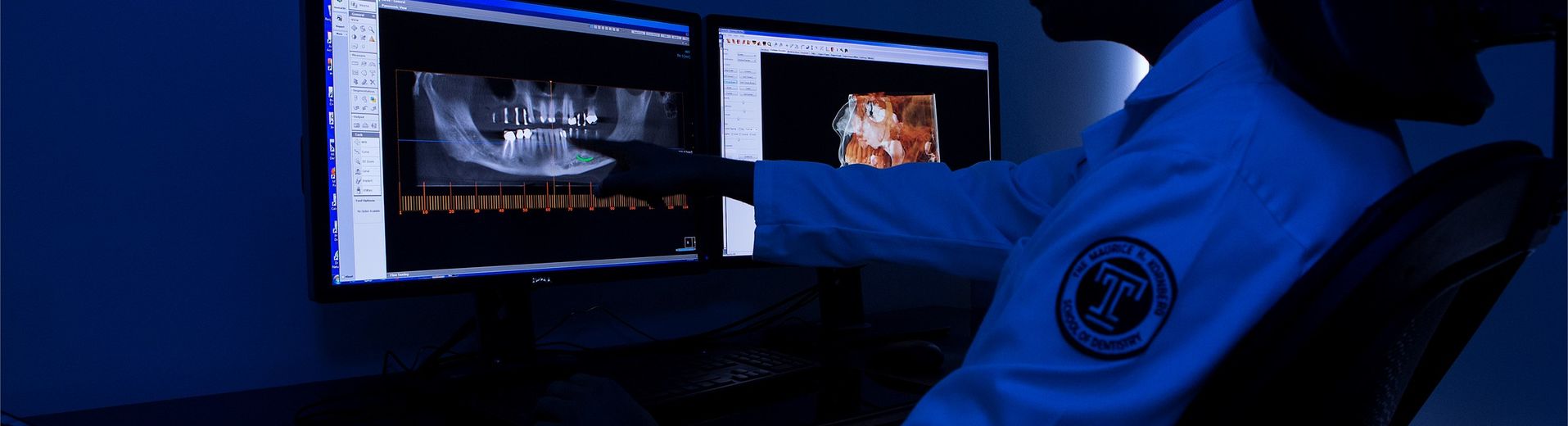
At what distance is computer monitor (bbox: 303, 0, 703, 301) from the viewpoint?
0.98 m

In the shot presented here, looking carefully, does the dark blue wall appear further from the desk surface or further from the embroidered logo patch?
the embroidered logo patch

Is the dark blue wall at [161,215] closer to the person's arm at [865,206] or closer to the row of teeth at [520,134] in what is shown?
the row of teeth at [520,134]

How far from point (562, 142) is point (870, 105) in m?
0.51

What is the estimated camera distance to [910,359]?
1.15m

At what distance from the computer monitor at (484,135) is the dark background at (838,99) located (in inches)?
5.4

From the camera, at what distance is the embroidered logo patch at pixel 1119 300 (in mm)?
458

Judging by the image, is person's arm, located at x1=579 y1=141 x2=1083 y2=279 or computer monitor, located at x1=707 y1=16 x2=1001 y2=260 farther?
computer monitor, located at x1=707 y1=16 x2=1001 y2=260

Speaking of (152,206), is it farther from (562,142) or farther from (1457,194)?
(1457,194)

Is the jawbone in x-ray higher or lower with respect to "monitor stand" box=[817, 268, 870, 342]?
higher

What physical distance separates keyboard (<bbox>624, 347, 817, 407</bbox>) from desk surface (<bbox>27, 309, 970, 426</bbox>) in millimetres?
25

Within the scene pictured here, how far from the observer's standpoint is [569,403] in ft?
2.43

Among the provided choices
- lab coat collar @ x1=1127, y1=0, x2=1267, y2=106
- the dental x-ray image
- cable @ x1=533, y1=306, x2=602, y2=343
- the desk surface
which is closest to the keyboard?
the desk surface

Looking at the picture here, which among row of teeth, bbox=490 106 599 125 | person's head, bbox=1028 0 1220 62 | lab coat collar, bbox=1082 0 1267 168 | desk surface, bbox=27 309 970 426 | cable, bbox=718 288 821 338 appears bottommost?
desk surface, bbox=27 309 970 426

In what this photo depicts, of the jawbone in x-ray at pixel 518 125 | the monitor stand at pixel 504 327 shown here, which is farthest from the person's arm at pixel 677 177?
the monitor stand at pixel 504 327
